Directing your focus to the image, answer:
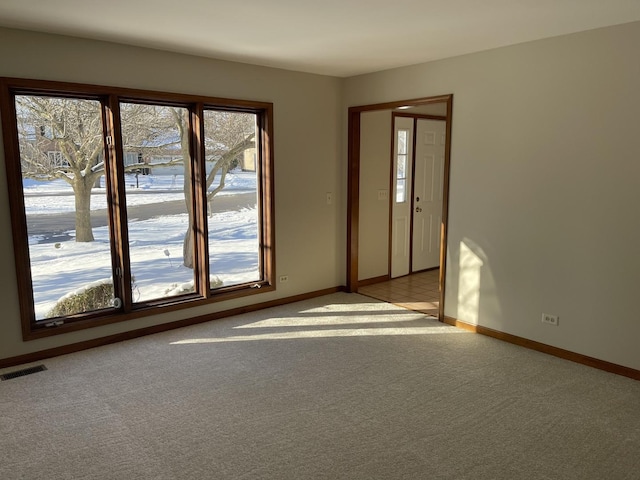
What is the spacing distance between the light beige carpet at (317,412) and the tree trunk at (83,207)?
0.99m

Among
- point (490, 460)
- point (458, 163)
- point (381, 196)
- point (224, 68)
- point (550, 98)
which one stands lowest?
point (490, 460)

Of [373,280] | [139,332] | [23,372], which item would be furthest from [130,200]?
[373,280]

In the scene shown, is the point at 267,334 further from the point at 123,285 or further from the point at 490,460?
the point at 490,460

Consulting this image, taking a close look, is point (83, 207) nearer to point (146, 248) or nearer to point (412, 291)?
point (146, 248)

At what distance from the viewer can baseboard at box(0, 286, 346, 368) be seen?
3.65m

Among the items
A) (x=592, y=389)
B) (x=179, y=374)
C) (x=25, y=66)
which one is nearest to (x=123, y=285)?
(x=179, y=374)

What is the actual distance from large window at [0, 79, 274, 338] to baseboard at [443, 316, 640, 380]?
2.07 meters

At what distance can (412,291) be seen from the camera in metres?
5.66

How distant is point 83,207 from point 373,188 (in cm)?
327

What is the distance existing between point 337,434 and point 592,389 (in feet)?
6.05

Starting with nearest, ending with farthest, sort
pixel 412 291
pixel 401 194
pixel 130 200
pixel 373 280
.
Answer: pixel 130 200, pixel 412 291, pixel 373 280, pixel 401 194

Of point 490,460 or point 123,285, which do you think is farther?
point 123,285

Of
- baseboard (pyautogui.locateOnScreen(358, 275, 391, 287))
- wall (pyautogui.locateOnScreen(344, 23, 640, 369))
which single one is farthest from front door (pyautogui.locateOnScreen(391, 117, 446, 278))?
wall (pyautogui.locateOnScreen(344, 23, 640, 369))

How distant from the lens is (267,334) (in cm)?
427
